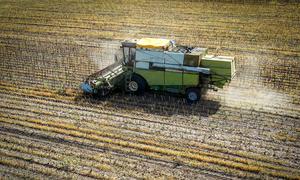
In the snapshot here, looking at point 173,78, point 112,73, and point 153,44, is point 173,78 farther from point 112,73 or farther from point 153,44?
point 112,73

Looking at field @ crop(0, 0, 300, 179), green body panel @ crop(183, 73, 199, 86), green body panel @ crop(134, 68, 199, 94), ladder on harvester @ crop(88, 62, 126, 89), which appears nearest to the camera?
field @ crop(0, 0, 300, 179)

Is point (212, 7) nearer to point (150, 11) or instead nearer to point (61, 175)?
point (150, 11)

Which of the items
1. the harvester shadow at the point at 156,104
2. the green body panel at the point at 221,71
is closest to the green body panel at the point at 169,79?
the harvester shadow at the point at 156,104

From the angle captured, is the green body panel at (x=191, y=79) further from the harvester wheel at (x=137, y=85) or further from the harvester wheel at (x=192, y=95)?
the harvester wheel at (x=137, y=85)

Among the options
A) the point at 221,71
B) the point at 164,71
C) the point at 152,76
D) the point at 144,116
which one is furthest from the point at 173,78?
the point at 144,116

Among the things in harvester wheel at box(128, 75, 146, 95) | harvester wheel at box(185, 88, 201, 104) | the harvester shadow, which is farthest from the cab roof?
the harvester shadow

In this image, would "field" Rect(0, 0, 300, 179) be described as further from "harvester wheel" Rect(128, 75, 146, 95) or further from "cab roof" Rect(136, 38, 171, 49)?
"cab roof" Rect(136, 38, 171, 49)

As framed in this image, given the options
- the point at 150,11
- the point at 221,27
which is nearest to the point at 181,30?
the point at 221,27
